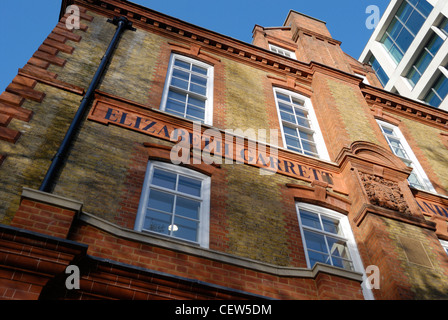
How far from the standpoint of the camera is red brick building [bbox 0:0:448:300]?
6246mm

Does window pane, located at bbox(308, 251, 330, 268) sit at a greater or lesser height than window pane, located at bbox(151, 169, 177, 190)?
lesser

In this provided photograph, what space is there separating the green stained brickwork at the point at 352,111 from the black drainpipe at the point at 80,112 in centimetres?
693

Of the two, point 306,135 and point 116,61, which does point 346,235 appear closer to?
point 306,135

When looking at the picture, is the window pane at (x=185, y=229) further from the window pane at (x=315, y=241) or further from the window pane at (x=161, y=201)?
the window pane at (x=315, y=241)

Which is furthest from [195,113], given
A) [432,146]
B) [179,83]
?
[432,146]

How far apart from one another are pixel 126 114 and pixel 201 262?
431cm

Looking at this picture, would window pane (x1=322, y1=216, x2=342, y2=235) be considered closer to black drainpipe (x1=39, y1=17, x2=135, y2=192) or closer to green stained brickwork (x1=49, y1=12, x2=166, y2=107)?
green stained brickwork (x1=49, y1=12, x2=166, y2=107)

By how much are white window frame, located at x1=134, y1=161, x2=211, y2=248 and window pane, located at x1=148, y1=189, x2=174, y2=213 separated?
10cm

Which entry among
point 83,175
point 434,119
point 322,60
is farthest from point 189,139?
point 434,119

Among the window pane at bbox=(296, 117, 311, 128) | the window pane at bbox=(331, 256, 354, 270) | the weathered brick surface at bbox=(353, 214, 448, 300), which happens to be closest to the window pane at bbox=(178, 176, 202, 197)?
the window pane at bbox=(331, 256, 354, 270)

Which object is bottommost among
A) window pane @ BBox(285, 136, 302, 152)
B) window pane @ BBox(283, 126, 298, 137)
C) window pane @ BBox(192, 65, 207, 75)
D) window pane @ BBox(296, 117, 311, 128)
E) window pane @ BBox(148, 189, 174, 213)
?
window pane @ BBox(148, 189, 174, 213)

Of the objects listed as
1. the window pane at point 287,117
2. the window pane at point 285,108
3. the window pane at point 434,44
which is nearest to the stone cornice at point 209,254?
the window pane at point 287,117

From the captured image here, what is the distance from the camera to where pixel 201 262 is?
6.94 m

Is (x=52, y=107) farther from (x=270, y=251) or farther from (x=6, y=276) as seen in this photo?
(x=270, y=251)
